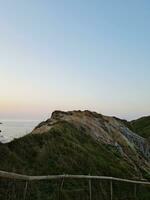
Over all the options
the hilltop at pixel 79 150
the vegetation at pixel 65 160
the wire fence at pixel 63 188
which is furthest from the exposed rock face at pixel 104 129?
the wire fence at pixel 63 188

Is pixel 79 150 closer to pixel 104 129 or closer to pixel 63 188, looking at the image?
pixel 104 129

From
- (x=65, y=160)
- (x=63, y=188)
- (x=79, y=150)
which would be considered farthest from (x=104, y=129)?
(x=63, y=188)

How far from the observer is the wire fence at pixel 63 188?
8.73 metres

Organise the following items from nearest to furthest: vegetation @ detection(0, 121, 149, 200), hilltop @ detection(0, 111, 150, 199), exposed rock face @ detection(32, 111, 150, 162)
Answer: vegetation @ detection(0, 121, 149, 200)
hilltop @ detection(0, 111, 150, 199)
exposed rock face @ detection(32, 111, 150, 162)

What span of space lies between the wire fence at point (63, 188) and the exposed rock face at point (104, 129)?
16.9ft

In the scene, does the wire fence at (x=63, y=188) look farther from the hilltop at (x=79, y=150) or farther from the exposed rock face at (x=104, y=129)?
the exposed rock face at (x=104, y=129)

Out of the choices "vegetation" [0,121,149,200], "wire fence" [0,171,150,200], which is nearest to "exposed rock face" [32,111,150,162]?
"vegetation" [0,121,149,200]

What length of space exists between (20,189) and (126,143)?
18447 millimetres

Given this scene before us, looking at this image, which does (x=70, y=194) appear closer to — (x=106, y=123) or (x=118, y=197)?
(x=118, y=197)

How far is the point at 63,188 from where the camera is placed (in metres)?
12.4

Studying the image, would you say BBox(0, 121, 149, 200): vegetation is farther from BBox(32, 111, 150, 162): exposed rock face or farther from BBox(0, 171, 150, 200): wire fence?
BBox(32, 111, 150, 162): exposed rock face

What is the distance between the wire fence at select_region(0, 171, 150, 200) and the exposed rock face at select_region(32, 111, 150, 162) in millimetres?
5162

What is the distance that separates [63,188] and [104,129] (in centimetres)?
1474

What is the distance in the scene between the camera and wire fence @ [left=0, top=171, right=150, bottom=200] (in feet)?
28.7
